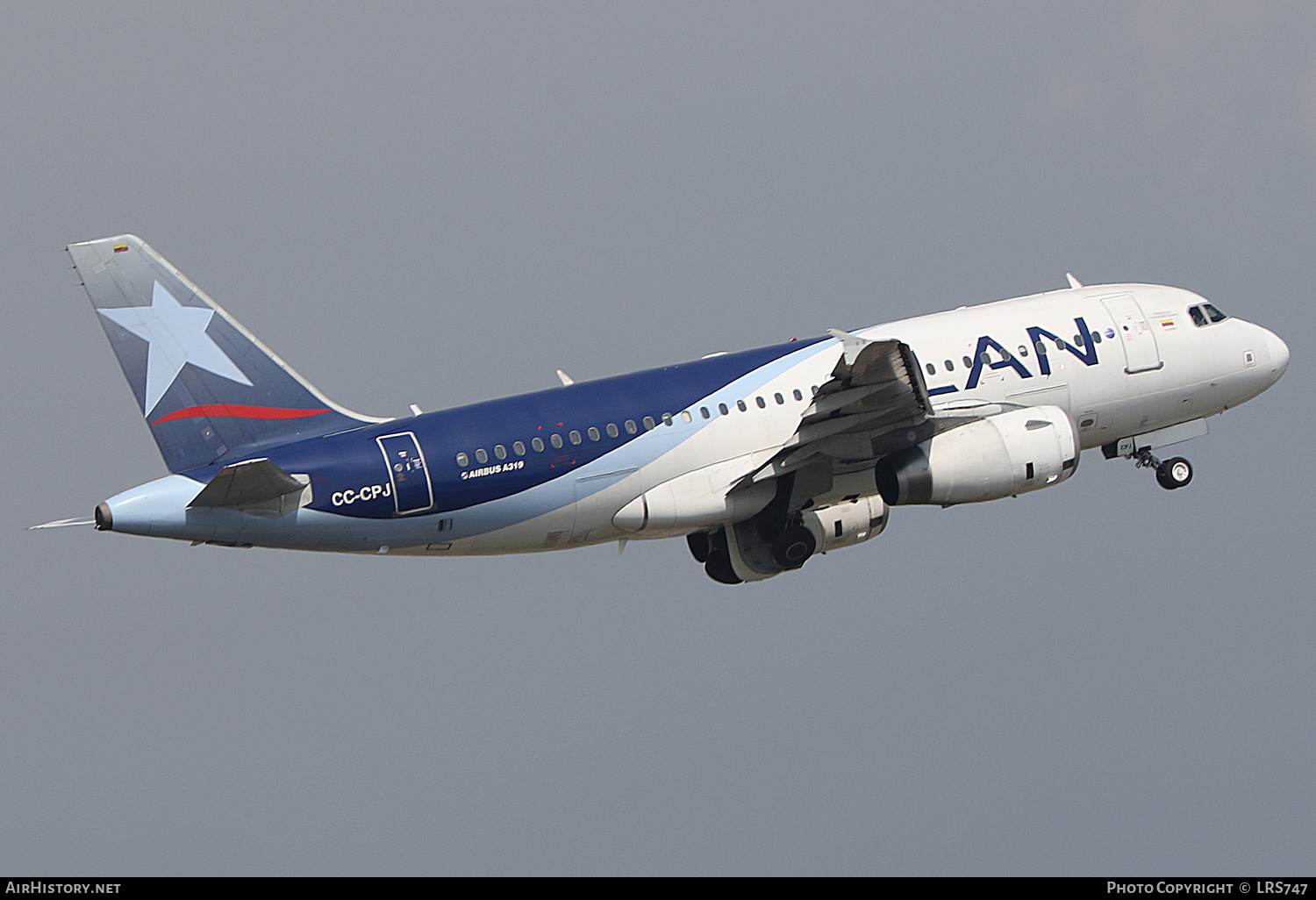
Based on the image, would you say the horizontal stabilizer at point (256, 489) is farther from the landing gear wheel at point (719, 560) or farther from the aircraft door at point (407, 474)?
the landing gear wheel at point (719, 560)

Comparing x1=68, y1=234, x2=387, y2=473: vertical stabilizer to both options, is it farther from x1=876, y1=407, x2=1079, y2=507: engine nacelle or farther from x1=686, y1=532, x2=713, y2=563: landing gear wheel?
x1=876, y1=407, x2=1079, y2=507: engine nacelle

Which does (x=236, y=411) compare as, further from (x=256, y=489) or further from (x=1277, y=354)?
(x=1277, y=354)

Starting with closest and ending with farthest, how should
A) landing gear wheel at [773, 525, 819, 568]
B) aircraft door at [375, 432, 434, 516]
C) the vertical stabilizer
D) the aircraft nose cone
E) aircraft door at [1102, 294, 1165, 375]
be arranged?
the vertical stabilizer < aircraft door at [375, 432, 434, 516] < landing gear wheel at [773, 525, 819, 568] < aircraft door at [1102, 294, 1165, 375] < the aircraft nose cone

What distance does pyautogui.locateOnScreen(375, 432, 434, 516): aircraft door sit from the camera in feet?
120

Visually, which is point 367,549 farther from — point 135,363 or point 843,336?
point 843,336

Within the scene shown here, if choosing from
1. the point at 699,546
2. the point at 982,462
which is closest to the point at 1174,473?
the point at 982,462

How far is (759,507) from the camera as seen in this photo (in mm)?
40938

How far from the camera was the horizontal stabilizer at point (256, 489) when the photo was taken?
35062 mm

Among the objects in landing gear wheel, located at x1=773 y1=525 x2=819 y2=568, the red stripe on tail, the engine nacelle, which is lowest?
landing gear wheel, located at x1=773 y1=525 x2=819 y2=568

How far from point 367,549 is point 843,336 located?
9914 mm

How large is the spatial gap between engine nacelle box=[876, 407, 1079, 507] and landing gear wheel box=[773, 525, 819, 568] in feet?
6.97

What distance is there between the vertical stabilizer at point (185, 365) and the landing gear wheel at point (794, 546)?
32.9 feet

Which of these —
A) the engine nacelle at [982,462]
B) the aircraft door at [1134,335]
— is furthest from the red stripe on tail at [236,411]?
the aircraft door at [1134,335]

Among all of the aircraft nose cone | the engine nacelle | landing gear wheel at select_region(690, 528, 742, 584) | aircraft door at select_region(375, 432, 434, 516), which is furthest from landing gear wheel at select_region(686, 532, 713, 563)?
the aircraft nose cone
